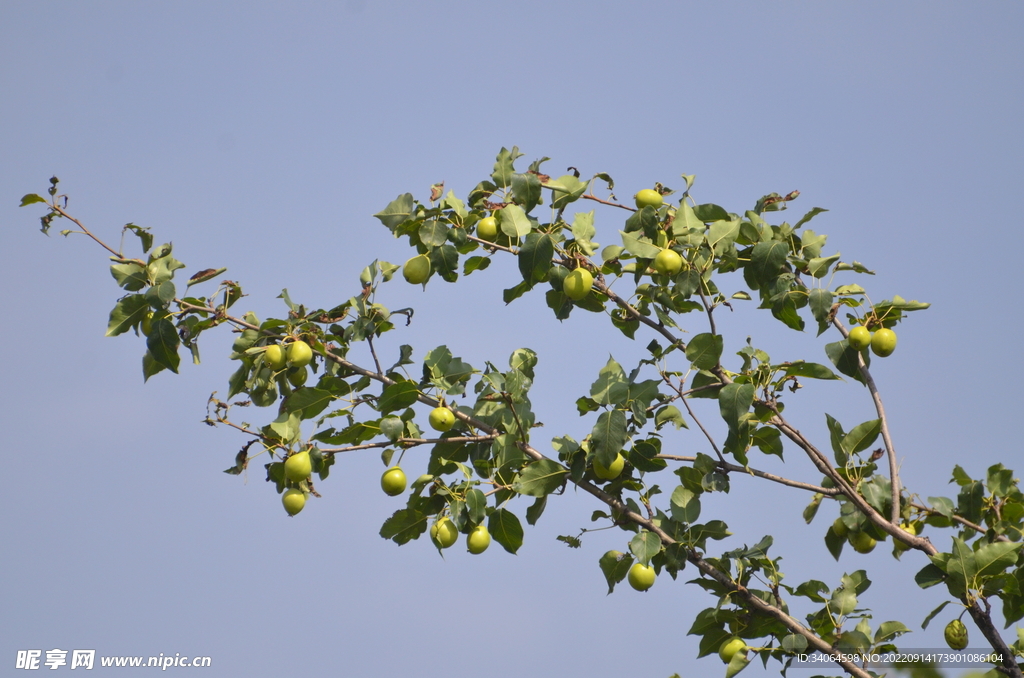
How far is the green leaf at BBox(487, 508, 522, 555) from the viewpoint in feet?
12.8

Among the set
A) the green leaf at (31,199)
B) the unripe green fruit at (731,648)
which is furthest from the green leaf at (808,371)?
the green leaf at (31,199)

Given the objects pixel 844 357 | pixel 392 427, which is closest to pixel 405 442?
pixel 392 427

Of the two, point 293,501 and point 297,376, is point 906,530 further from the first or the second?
point 297,376

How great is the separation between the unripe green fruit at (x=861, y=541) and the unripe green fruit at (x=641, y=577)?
3.14ft

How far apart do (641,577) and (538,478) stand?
1.95ft

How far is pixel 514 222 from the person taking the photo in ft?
13.0

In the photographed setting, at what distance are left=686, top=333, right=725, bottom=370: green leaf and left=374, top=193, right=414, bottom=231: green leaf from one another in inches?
52.6

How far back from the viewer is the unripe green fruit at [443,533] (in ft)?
12.3

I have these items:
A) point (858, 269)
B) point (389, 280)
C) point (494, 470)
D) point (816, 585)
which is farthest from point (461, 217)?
point (816, 585)

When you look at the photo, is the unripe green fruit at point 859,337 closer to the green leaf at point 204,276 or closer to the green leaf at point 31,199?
the green leaf at point 204,276

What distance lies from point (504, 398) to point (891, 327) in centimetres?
169

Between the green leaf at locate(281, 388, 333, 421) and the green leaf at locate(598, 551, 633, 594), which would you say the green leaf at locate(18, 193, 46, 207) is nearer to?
the green leaf at locate(281, 388, 333, 421)

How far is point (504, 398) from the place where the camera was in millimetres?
3922

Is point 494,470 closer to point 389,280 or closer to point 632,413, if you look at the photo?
point 632,413
